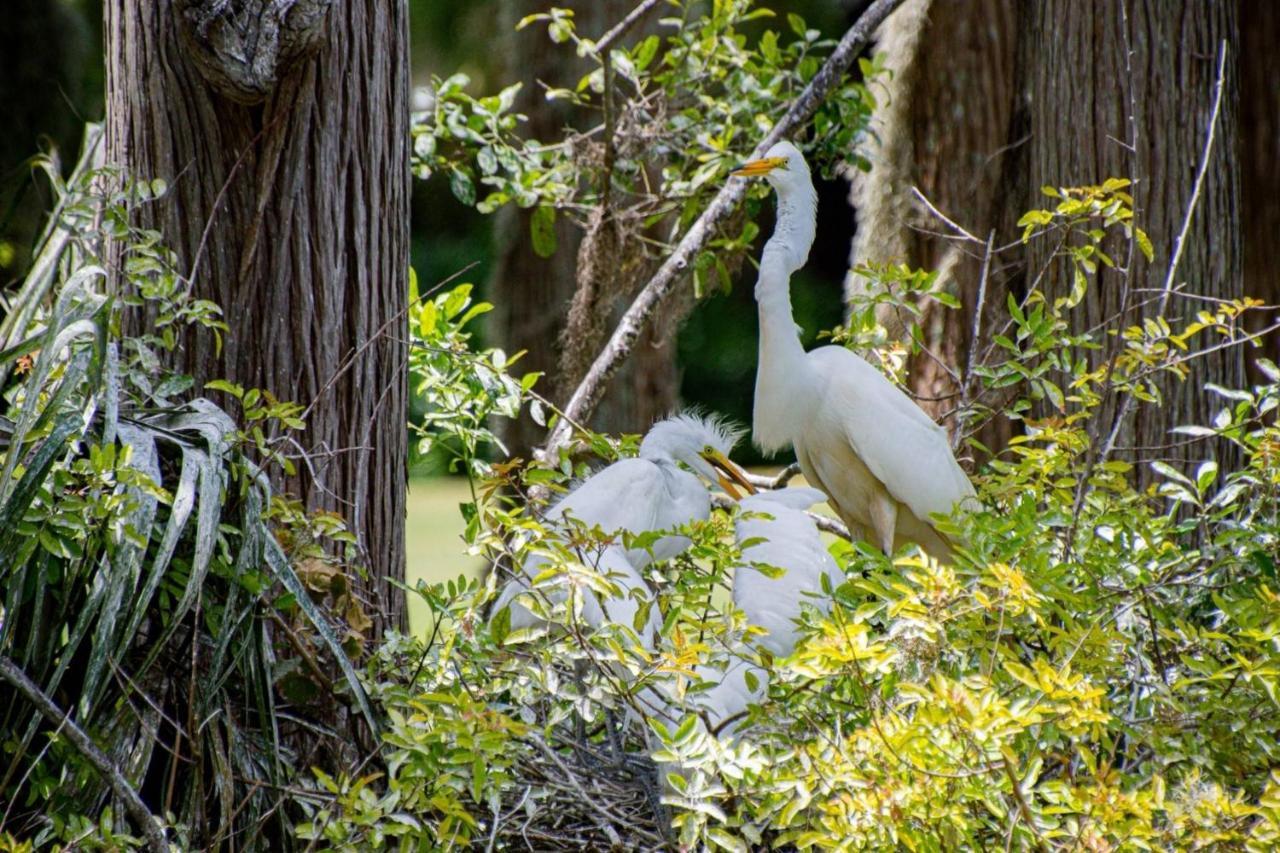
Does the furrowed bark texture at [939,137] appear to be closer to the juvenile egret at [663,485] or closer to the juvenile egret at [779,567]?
the juvenile egret at [663,485]

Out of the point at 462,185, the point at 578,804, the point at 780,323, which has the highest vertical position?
the point at 462,185

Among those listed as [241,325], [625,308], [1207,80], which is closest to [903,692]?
[241,325]

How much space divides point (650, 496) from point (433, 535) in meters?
13.1

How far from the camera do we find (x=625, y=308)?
20.2ft

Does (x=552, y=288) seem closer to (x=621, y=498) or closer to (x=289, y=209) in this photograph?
(x=621, y=498)

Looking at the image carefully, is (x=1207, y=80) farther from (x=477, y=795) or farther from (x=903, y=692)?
(x=477, y=795)

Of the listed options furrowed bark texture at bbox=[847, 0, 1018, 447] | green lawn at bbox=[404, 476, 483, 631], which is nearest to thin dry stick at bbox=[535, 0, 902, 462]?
furrowed bark texture at bbox=[847, 0, 1018, 447]

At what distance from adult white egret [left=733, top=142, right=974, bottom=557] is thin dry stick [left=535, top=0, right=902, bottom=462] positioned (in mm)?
249

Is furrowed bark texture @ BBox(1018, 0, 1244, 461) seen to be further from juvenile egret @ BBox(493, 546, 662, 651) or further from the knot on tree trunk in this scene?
the knot on tree trunk

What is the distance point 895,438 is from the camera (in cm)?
391

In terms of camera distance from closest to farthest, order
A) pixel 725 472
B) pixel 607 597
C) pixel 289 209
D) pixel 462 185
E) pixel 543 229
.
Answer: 1. pixel 607 597
2. pixel 289 209
3. pixel 725 472
4. pixel 462 185
5. pixel 543 229

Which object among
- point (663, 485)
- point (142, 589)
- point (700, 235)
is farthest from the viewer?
point (700, 235)

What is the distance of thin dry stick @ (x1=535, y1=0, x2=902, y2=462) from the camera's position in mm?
3980

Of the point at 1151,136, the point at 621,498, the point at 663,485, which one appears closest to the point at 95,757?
the point at 621,498
